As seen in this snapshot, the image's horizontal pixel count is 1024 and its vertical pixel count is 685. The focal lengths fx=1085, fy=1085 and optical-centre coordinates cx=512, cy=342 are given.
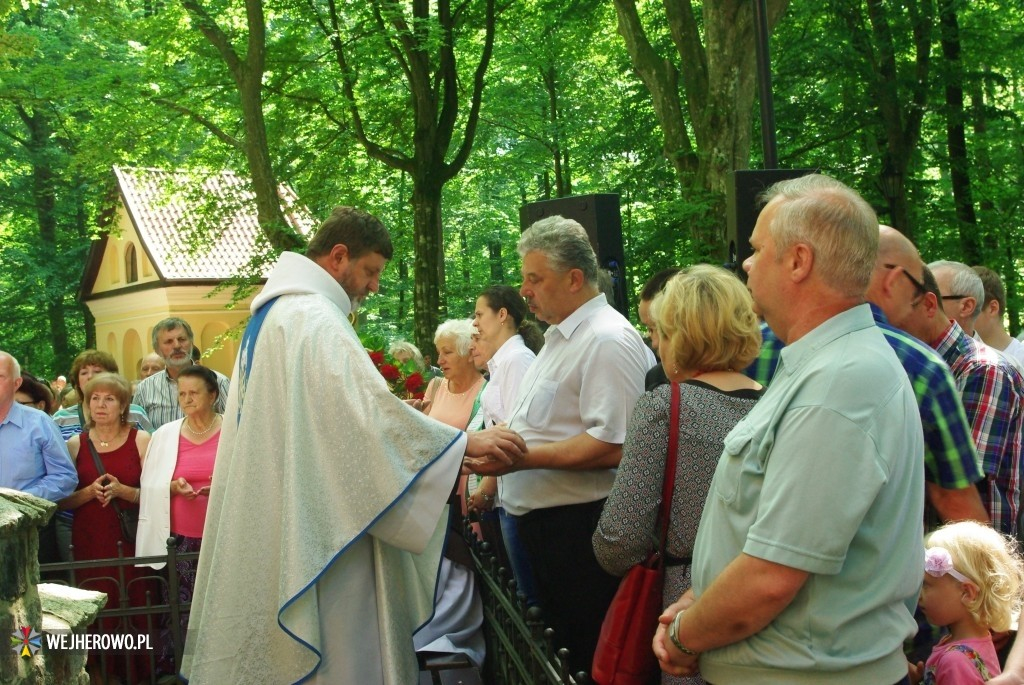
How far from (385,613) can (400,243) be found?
61.2ft

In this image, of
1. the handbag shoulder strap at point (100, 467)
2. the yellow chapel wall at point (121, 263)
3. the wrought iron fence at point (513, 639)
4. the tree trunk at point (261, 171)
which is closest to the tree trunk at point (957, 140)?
the tree trunk at point (261, 171)

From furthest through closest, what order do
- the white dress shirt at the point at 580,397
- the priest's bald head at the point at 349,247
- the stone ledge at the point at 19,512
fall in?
1. the white dress shirt at the point at 580,397
2. the priest's bald head at the point at 349,247
3. the stone ledge at the point at 19,512

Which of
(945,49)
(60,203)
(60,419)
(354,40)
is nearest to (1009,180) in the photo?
(945,49)

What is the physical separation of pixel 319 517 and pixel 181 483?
320 cm

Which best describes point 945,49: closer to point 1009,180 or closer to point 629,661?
point 1009,180

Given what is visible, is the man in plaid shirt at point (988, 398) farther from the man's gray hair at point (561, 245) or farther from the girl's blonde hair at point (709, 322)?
the man's gray hair at point (561, 245)

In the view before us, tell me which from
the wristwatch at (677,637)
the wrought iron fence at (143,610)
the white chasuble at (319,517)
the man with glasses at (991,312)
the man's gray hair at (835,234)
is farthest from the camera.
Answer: the man with glasses at (991,312)

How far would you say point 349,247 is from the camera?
4.16 meters

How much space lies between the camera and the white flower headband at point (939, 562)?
298 centimetres

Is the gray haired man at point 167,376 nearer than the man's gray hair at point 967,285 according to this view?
No

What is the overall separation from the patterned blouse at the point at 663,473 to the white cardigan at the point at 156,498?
414 cm

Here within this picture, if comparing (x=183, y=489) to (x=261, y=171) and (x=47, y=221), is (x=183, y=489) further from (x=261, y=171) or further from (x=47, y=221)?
(x=47, y=221)

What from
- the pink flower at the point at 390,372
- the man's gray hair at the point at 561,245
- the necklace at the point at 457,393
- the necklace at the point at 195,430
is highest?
the man's gray hair at the point at 561,245

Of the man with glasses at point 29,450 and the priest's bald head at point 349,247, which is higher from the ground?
the priest's bald head at point 349,247
